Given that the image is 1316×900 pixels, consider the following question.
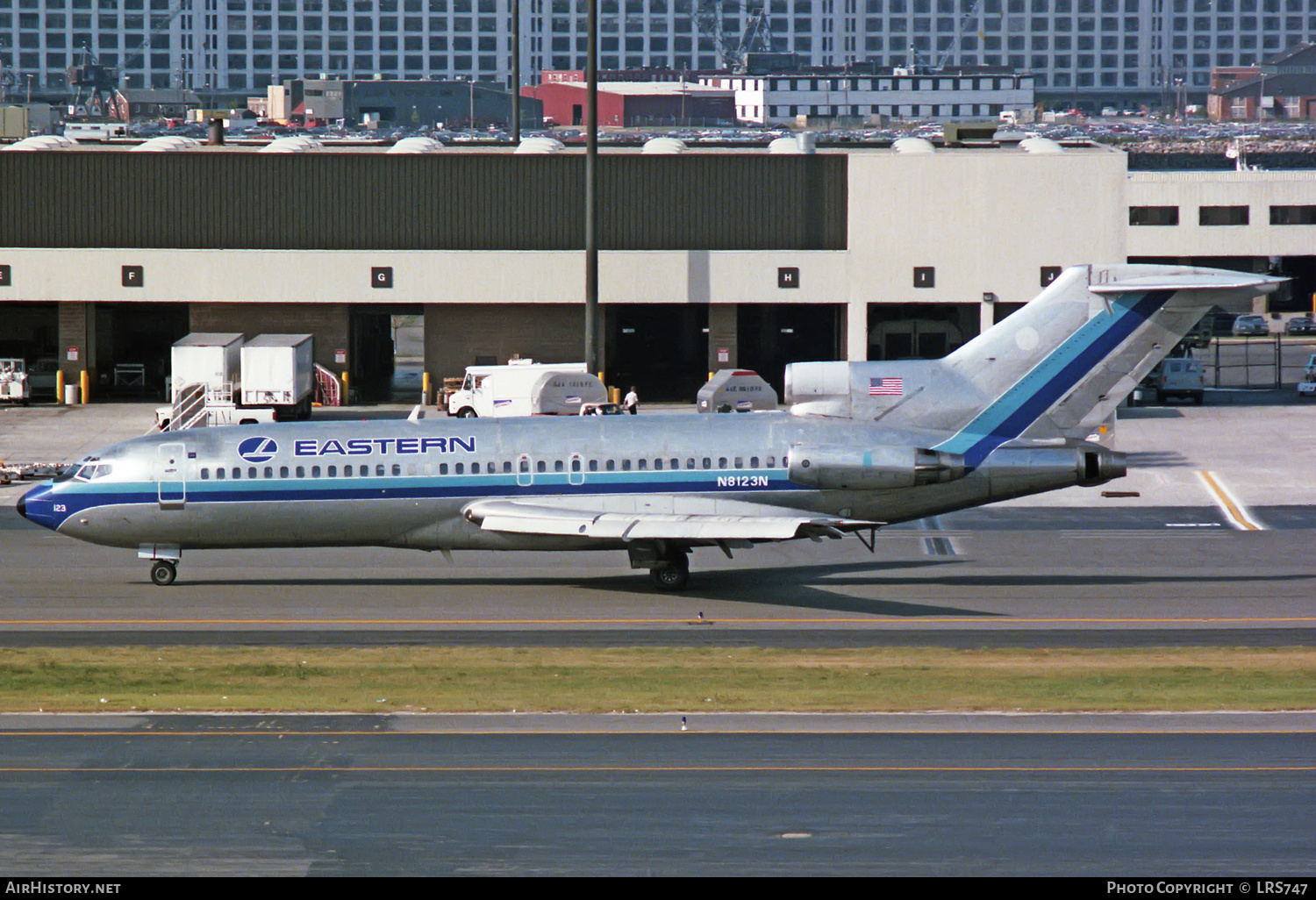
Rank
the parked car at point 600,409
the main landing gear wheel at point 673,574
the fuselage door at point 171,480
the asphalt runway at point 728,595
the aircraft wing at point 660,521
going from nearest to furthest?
the asphalt runway at point 728,595, the aircraft wing at point 660,521, the fuselage door at point 171,480, the main landing gear wheel at point 673,574, the parked car at point 600,409

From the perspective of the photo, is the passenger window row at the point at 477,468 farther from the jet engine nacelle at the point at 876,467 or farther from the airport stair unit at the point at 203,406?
the airport stair unit at the point at 203,406

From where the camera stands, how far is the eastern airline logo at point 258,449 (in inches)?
1378

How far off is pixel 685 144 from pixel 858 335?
42.1ft

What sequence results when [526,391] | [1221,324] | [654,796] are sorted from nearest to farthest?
[654,796], [526,391], [1221,324]

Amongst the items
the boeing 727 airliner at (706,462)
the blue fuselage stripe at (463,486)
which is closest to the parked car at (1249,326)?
the boeing 727 airliner at (706,462)

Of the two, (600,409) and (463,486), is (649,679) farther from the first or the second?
(600,409)

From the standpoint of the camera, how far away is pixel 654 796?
20.8 meters

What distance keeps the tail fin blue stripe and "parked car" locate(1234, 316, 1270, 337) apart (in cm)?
6798

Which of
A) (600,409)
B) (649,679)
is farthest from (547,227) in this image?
(649,679)

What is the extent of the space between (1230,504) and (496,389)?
27.4 m

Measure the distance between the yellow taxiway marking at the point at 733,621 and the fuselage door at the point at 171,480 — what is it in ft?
10.7

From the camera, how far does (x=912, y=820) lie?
19766 mm

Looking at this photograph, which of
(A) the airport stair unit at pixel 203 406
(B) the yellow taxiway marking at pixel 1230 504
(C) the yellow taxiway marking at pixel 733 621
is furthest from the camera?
(A) the airport stair unit at pixel 203 406
